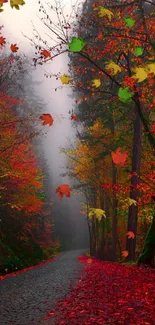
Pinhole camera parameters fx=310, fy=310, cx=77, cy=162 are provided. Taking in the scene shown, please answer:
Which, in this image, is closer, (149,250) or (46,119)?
(46,119)

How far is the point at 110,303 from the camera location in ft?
22.5

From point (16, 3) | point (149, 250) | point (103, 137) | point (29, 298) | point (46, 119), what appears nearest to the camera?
point (16, 3)

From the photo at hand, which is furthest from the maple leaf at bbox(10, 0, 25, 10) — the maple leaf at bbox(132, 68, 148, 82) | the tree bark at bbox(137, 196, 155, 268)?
the tree bark at bbox(137, 196, 155, 268)

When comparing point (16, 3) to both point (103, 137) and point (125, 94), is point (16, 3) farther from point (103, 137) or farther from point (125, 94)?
point (103, 137)

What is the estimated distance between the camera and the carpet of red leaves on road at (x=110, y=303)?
5.70 metres

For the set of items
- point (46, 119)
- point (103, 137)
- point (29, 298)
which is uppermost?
point (103, 137)

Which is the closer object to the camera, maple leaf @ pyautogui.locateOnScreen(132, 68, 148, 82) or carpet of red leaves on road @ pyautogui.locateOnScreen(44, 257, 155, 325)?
maple leaf @ pyautogui.locateOnScreen(132, 68, 148, 82)

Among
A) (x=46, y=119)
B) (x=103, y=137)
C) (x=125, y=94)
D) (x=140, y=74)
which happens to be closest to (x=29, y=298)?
(x=46, y=119)

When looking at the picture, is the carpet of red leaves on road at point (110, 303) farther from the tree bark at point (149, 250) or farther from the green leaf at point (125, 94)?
the green leaf at point (125, 94)

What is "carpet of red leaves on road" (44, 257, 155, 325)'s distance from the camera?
5.70 metres

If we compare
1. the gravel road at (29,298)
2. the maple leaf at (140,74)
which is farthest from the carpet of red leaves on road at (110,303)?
the maple leaf at (140,74)

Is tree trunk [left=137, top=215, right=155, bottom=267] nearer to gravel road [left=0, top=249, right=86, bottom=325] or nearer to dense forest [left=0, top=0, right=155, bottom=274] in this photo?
dense forest [left=0, top=0, right=155, bottom=274]

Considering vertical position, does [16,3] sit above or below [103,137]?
below

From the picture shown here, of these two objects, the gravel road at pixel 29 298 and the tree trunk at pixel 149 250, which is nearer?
the gravel road at pixel 29 298
